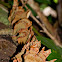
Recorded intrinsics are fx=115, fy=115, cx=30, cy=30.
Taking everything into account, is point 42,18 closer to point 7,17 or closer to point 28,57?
point 7,17

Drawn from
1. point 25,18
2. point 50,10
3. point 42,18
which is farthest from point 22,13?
point 50,10

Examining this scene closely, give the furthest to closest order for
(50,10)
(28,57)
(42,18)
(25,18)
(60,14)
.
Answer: (50,10), (60,14), (42,18), (25,18), (28,57)

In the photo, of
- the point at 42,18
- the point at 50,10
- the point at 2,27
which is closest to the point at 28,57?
the point at 2,27

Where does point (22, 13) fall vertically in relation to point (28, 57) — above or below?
above

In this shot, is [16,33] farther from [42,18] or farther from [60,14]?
[60,14]

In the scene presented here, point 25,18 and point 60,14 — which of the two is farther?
point 60,14

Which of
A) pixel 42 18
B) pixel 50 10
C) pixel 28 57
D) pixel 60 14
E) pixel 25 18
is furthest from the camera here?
pixel 50 10
